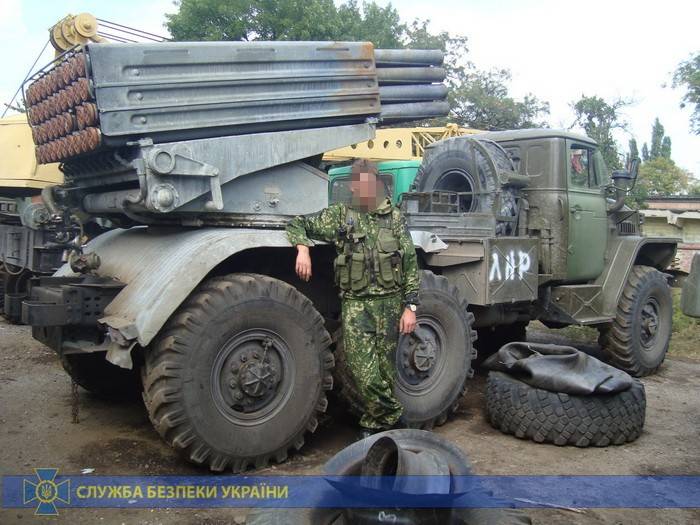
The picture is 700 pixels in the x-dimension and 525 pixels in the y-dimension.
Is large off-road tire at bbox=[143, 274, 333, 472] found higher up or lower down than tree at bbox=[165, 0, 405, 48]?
lower down

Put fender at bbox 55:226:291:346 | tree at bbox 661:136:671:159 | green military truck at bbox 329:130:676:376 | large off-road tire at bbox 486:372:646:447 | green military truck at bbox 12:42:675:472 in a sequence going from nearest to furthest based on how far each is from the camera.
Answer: fender at bbox 55:226:291:346 < green military truck at bbox 12:42:675:472 < large off-road tire at bbox 486:372:646:447 < green military truck at bbox 329:130:676:376 < tree at bbox 661:136:671:159

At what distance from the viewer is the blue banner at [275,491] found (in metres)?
3.23

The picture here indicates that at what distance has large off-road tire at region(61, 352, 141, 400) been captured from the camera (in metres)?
5.25

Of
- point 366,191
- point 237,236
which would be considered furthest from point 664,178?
point 237,236

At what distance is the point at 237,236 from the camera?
4090 mm

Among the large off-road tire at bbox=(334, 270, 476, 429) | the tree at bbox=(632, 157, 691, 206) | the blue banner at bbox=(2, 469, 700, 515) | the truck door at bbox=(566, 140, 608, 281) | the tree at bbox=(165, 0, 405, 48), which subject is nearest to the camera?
the blue banner at bbox=(2, 469, 700, 515)

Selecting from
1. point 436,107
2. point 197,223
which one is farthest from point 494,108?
point 197,223

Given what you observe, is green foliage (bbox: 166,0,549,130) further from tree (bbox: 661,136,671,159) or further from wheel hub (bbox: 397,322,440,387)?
tree (bbox: 661,136,671,159)

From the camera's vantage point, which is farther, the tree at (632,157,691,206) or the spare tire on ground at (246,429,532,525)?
the tree at (632,157,691,206)

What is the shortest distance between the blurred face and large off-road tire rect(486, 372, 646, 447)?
1821 mm

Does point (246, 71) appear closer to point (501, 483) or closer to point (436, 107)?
point (436, 107)

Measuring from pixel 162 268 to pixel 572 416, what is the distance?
3037mm

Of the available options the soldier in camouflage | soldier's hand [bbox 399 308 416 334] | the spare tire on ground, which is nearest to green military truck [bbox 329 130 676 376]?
the soldier in camouflage

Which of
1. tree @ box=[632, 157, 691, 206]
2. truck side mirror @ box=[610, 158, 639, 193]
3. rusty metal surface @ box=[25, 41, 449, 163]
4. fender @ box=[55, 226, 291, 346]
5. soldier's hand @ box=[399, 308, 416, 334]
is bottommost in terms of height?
soldier's hand @ box=[399, 308, 416, 334]
